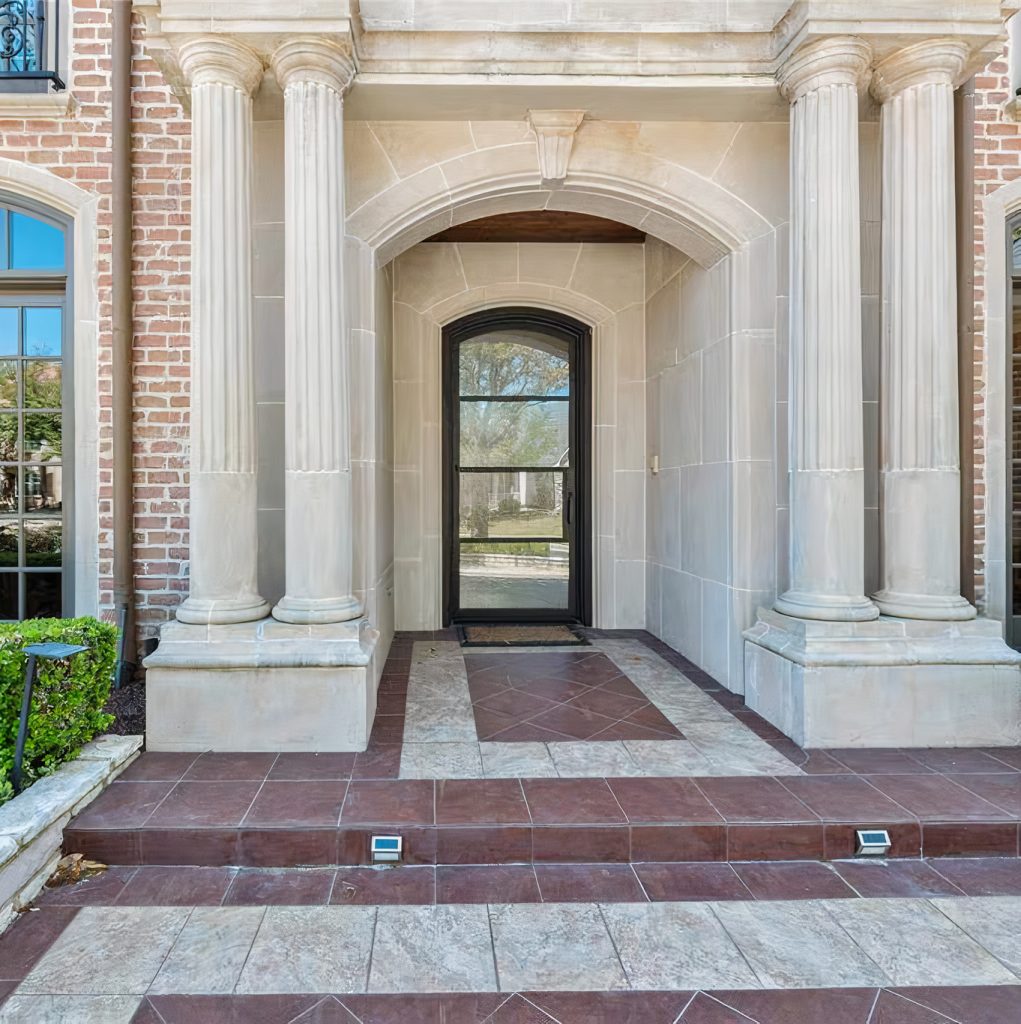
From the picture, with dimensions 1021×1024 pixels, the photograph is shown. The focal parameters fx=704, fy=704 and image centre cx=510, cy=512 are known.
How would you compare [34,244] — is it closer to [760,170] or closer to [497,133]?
[497,133]

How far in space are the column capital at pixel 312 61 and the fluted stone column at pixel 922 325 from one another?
254 centimetres

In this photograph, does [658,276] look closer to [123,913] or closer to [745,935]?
[745,935]

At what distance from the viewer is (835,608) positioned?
3.30m

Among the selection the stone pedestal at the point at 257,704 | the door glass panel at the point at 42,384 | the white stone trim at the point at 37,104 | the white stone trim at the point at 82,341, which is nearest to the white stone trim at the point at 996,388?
the stone pedestal at the point at 257,704

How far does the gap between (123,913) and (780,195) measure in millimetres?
4261

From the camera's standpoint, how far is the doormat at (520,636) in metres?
5.26

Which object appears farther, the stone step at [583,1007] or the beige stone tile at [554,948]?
the beige stone tile at [554,948]

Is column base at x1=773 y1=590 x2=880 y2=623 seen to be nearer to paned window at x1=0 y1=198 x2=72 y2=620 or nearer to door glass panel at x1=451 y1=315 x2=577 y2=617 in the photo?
door glass panel at x1=451 y1=315 x2=577 y2=617

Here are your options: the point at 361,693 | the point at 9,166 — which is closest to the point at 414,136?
the point at 9,166

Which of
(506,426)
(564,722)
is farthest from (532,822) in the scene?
(506,426)

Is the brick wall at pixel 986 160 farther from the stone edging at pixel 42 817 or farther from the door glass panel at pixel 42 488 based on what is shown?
the door glass panel at pixel 42 488

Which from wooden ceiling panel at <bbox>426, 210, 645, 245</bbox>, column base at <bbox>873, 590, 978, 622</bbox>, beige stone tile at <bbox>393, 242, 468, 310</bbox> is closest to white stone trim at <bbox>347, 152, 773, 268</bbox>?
wooden ceiling panel at <bbox>426, 210, 645, 245</bbox>

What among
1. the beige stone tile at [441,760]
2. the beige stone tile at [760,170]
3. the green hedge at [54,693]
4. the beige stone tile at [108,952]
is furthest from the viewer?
the beige stone tile at [760,170]

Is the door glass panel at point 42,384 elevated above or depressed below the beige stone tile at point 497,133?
below
